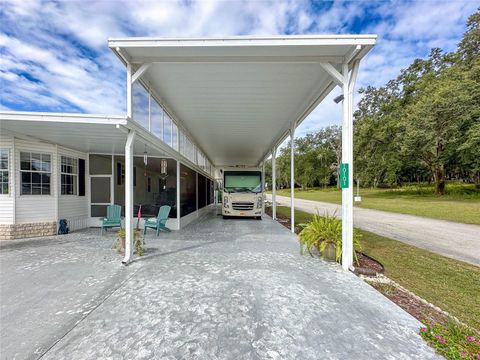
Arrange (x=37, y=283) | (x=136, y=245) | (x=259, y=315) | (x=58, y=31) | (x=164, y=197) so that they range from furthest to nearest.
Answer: (x=164, y=197), (x=58, y=31), (x=136, y=245), (x=37, y=283), (x=259, y=315)

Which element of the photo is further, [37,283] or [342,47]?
[342,47]

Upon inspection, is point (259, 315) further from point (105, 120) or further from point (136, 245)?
point (105, 120)

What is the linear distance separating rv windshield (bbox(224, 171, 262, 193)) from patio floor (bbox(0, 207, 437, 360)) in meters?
6.13

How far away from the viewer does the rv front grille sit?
10.7 metres

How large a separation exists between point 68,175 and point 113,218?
7.30ft

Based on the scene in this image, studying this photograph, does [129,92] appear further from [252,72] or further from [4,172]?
[4,172]

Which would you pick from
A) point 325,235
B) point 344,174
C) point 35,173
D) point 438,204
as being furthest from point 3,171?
point 438,204

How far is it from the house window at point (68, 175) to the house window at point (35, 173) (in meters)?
0.41

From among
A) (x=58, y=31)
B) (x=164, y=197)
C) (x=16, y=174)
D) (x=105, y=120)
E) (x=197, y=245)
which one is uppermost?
(x=58, y=31)

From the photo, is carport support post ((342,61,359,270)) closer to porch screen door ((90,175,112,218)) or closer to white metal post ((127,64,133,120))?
white metal post ((127,64,133,120))

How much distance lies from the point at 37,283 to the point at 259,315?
3.63 metres

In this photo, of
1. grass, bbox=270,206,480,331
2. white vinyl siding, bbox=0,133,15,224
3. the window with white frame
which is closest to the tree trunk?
grass, bbox=270,206,480,331

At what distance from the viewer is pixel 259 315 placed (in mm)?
2742

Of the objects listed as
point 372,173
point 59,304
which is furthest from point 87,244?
point 372,173
